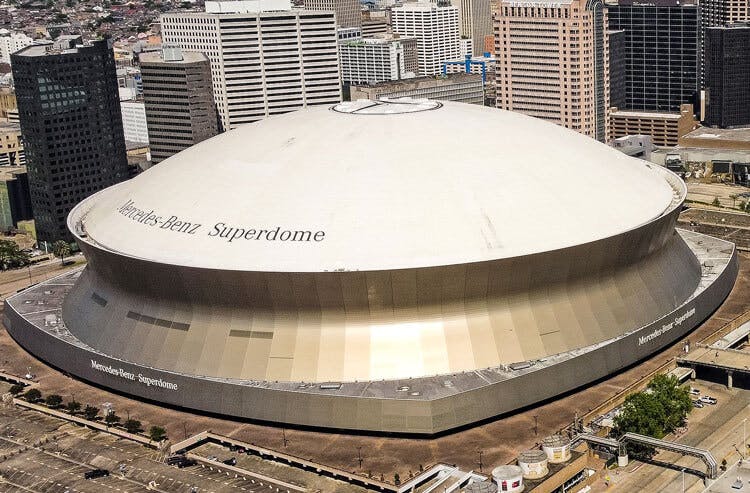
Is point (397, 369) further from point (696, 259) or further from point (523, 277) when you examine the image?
point (696, 259)

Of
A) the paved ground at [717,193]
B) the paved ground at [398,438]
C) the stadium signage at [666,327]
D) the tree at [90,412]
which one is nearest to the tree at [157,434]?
the paved ground at [398,438]

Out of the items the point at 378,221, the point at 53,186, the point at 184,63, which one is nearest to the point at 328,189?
the point at 378,221

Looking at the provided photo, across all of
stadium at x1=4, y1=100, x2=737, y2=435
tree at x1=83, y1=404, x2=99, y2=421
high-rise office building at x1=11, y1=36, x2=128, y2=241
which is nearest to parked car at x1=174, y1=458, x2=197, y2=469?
stadium at x1=4, y1=100, x2=737, y2=435

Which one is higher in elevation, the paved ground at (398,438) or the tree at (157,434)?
the tree at (157,434)

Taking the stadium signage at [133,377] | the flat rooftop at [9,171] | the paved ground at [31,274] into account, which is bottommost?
the paved ground at [31,274]

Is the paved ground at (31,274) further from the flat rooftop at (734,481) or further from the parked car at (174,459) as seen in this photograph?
the flat rooftop at (734,481)
